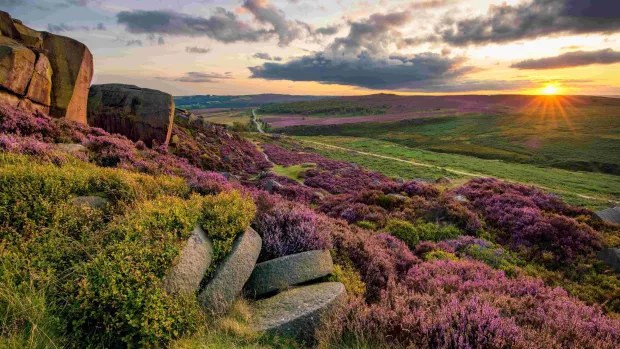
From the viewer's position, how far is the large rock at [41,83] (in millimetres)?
15603

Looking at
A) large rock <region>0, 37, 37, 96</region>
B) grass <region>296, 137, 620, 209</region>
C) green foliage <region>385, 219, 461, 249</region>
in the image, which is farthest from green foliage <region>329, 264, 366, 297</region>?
grass <region>296, 137, 620, 209</region>

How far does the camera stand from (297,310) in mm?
5879

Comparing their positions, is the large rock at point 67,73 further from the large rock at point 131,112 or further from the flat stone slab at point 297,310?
the flat stone slab at point 297,310

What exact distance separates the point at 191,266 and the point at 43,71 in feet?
56.9

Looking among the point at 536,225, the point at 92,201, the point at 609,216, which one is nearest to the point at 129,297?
the point at 92,201

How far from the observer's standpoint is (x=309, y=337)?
5.61 metres

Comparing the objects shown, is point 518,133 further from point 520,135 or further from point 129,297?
point 129,297

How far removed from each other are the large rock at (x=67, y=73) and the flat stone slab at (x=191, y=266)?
16.5m

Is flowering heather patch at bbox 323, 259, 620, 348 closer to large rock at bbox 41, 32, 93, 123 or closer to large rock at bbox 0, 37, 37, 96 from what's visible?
large rock at bbox 0, 37, 37, 96

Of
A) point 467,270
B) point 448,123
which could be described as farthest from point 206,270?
point 448,123

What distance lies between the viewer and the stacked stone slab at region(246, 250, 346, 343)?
5637 millimetres

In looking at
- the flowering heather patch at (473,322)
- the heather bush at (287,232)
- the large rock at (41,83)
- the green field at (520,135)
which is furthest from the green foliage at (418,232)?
the green field at (520,135)

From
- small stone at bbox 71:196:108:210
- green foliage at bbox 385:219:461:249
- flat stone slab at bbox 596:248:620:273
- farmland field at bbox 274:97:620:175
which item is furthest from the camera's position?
farmland field at bbox 274:97:620:175

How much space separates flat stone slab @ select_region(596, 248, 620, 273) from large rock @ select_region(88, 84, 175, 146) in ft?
81.9
